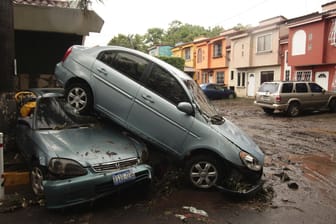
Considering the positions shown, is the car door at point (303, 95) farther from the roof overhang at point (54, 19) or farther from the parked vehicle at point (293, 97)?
the roof overhang at point (54, 19)

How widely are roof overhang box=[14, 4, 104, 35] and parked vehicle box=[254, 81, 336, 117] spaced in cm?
1039

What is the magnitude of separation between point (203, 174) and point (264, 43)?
23.0m

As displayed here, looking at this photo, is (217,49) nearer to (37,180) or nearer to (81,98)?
(81,98)

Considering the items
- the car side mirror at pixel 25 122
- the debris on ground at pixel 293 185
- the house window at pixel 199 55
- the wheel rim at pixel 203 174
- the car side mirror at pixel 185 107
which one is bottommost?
the debris on ground at pixel 293 185

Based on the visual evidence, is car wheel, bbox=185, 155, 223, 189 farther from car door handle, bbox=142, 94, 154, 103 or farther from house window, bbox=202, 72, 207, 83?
house window, bbox=202, 72, 207, 83

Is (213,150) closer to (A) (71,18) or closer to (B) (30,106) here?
(B) (30,106)

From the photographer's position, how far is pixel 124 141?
4.96 metres

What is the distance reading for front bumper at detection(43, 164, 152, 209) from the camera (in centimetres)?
385

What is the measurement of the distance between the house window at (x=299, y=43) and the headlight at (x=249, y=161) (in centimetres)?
1818

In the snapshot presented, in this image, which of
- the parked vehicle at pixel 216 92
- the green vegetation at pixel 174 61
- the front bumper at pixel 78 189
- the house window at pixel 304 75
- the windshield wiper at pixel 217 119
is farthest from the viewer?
the green vegetation at pixel 174 61

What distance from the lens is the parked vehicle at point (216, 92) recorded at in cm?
2626

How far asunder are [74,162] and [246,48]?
84.0 ft

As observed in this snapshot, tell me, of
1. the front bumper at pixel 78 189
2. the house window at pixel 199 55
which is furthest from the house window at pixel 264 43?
the front bumper at pixel 78 189

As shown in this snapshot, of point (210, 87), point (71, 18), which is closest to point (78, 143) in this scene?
point (71, 18)
